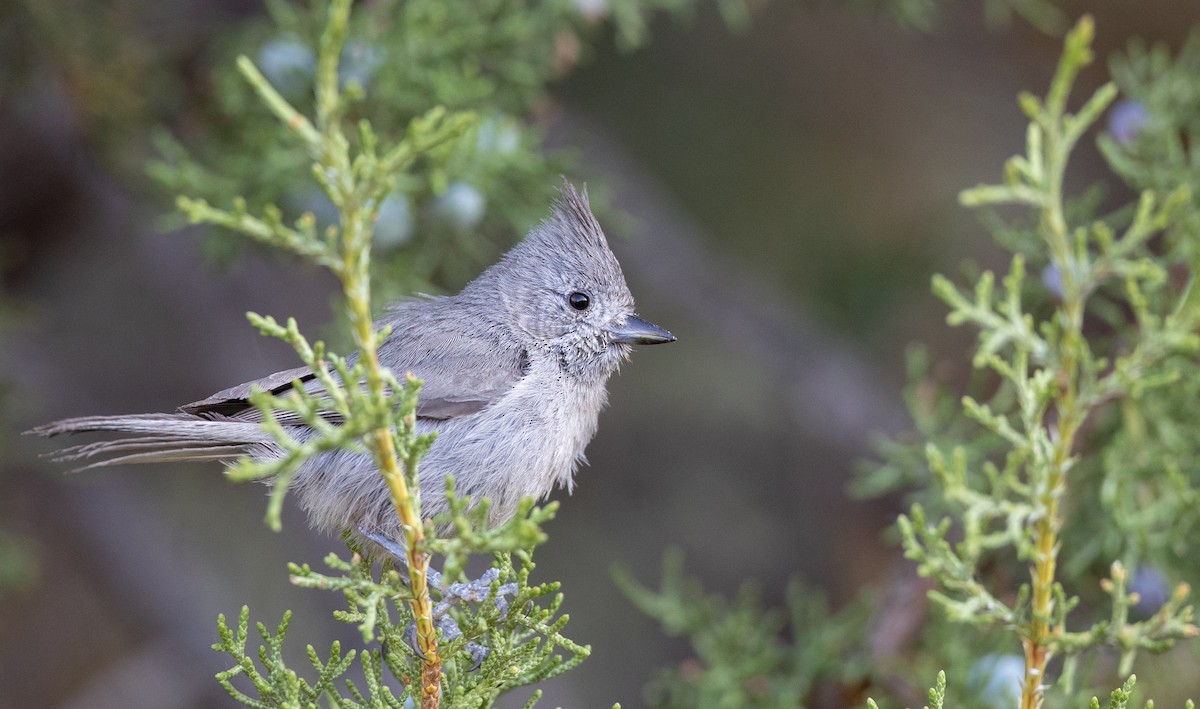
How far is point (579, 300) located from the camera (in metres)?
2.75

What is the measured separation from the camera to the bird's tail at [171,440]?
1974 millimetres

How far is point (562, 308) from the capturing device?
2746 millimetres

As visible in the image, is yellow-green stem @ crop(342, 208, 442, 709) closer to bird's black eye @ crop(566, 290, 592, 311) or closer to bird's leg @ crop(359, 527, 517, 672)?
bird's leg @ crop(359, 527, 517, 672)

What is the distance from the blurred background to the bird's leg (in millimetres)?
1501

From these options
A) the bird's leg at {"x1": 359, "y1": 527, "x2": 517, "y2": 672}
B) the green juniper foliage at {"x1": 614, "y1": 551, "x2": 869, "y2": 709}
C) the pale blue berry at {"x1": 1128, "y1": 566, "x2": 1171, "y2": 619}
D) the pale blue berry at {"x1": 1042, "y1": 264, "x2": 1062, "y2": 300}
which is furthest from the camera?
the green juniper foliage at {"x1": 614, "y1": 551, "x2": 869, "y2": 709}

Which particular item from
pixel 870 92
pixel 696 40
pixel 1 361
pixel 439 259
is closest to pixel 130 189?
pixel 1 361

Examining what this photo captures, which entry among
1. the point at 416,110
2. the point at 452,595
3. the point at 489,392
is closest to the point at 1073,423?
the point at 452,595

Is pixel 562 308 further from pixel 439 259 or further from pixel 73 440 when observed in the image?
pixel 73 440

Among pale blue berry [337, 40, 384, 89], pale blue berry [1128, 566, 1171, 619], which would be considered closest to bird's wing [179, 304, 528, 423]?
pale blue berry [337, 40, 384, 89]

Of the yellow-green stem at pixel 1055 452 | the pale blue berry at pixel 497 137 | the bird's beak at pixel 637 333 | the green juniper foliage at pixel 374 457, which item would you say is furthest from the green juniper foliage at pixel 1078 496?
the pale blue berry at pixel 497 137

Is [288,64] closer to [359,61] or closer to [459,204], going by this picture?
[359,61]

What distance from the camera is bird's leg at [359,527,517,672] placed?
1931 millimetres

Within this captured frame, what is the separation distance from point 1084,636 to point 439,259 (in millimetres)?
2086

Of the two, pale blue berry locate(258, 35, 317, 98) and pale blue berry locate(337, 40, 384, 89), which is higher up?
pale blue berry locate(258, 35, 317, 98)
